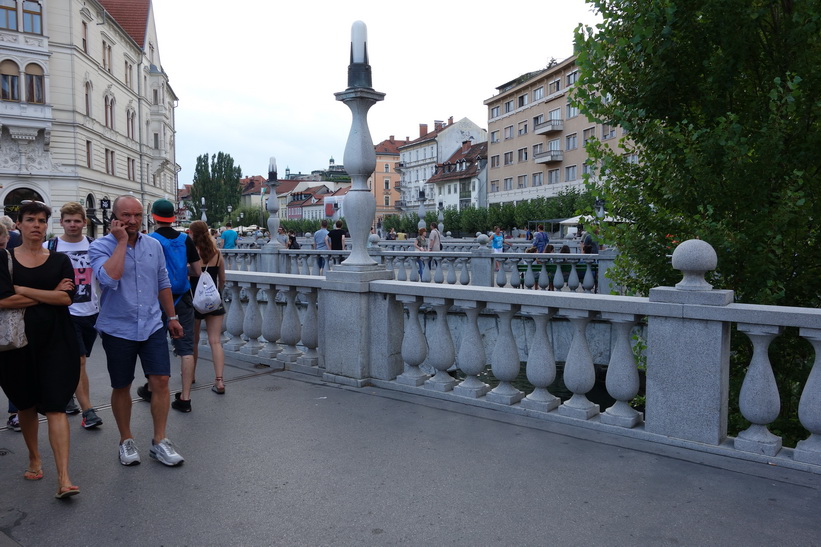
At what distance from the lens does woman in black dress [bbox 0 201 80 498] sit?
12.3 feet

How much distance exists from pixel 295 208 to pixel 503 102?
8851 centimetres

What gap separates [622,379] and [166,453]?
3149 mm

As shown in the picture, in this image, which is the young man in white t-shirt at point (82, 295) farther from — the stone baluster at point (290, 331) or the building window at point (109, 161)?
the building window at point (109, 161)

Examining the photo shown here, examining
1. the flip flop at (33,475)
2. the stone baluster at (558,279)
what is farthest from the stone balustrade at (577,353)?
the stone baluster at (558,279)

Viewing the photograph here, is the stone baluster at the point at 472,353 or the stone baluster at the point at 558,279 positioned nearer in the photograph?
the stone baluster at the point at 472,353

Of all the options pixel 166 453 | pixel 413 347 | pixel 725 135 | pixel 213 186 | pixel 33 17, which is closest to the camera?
pixel 166 453

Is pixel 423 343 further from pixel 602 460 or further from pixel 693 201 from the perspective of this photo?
pixel 693 201

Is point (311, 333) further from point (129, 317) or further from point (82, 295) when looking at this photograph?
point (129, 317)

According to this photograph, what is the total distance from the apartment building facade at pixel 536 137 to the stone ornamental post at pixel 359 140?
4964cm

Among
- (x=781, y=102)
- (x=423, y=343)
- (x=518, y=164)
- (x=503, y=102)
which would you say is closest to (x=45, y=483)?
(x=423, y=343)

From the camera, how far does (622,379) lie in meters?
4.72

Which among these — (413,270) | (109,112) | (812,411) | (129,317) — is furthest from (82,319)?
(109,112)

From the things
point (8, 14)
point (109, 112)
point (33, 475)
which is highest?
point (8, 14)

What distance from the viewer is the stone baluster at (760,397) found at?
4086 millimetres
